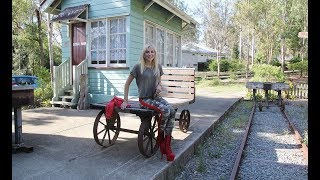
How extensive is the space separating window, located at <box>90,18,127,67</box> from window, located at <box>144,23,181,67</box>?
3.87ft

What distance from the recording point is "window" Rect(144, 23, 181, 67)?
38.2ft

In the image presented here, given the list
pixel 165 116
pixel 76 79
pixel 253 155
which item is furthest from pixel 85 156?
pixel 76 79

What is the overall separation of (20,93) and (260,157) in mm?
4556

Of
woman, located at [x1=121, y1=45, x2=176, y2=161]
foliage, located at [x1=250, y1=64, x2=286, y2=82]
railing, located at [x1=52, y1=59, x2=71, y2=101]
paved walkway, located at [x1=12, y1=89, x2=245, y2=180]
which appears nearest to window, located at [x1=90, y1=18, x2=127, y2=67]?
railing, located at [x1=52, y1=59, x2=71, y2=101]

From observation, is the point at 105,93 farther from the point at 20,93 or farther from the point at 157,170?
the point at 157,170

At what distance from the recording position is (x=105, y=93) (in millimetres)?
10859

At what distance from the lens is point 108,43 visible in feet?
34.7

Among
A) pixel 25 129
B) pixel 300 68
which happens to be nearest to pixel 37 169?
pixel 25 129

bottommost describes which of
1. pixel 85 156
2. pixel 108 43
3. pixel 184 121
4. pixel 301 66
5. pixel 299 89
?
pixel 85 156

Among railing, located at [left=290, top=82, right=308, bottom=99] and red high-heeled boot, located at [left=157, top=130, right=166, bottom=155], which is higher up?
railing, located at [left=290, top=82, right=308, bottom=99]

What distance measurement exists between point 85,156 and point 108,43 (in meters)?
6.62

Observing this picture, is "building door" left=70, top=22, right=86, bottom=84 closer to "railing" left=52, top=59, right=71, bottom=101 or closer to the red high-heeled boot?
"railing" left=52, top=59, right=71, bottom=101

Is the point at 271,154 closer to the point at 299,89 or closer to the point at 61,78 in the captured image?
the point at 61,78

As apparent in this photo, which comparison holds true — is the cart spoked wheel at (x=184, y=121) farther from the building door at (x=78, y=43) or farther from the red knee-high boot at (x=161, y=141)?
the building door at (x=78, y=43)
